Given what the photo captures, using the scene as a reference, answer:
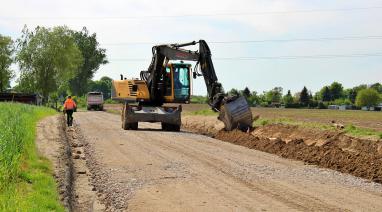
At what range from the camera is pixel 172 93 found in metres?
29.1

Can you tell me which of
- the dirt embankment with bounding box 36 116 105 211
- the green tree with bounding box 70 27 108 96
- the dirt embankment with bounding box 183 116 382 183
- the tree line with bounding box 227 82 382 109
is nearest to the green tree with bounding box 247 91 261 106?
the tree line with bounding box 227 82 382 109

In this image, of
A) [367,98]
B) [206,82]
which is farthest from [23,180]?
[367,98]

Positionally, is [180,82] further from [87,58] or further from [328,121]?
[87,58]

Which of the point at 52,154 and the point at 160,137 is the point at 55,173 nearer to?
the point at 52,154

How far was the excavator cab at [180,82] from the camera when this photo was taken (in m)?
28.8

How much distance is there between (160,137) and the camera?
958 inches

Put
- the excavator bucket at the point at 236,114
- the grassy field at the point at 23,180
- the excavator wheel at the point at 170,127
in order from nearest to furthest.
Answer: the grassy field at the point at 23,180
the excavator bucket at the point at 236,114
the excavator wheel at the point at 170,127

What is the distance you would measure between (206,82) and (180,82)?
6.16 ft

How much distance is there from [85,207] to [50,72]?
82237 millimetres

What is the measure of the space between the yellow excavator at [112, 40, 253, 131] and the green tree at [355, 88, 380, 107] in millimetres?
129048

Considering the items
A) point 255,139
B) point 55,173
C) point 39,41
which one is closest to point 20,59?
point 39,41

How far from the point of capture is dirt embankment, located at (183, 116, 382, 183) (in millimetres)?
15484

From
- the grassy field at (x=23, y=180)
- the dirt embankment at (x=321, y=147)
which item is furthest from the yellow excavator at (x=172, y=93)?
the grassy field at (x=23, y=180)

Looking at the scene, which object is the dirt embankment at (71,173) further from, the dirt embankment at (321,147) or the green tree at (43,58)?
the green tree at (43,58)
